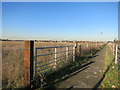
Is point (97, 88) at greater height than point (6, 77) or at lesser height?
lesser

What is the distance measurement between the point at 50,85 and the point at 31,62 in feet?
3.65

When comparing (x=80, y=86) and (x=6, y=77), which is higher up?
(x=6, y=77)

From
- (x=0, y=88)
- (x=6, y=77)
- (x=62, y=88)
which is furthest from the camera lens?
(x=6, y=77)

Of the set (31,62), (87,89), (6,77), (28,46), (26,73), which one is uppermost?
(28,46)

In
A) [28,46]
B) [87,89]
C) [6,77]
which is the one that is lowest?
[87,89]

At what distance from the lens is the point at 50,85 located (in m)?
3.47

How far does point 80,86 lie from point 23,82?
203cm

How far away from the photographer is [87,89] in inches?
129

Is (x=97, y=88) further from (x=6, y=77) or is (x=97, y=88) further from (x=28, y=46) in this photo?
(x=6, y=77)

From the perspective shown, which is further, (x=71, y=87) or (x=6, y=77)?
(x=6, y=77)

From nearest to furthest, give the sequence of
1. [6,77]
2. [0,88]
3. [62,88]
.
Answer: [0,88] < [62,88] < [6,77]

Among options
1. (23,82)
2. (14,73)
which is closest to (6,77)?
(14,73)

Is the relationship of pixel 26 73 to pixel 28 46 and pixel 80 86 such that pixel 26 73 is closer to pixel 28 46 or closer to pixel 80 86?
pixel 28 46

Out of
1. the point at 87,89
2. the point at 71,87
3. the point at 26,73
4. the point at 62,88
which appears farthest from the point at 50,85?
the point at 87,89
